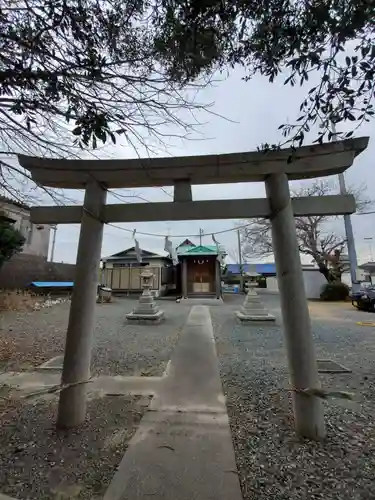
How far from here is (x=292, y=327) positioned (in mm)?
2320

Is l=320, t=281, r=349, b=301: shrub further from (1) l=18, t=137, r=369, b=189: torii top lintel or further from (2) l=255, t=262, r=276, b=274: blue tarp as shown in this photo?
(1) l=18, t=137, r=369, b=189: torii top lintel

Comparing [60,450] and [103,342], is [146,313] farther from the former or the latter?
[60,450]

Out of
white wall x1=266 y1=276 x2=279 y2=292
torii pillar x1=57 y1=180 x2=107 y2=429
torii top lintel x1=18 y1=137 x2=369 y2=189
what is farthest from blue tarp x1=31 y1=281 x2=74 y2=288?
white wall x1=266 y1=276 x2=279 y2=292

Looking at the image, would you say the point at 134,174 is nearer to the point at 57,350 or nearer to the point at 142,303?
the point at 57,350

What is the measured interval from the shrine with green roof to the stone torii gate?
509 inches

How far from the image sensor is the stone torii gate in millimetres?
2307

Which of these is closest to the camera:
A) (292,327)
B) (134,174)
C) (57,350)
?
(292,327)

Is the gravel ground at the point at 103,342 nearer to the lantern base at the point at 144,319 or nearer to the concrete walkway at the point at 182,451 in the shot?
the lantern base at the point at 144,319

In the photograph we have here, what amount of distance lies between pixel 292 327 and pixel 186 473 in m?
1.36

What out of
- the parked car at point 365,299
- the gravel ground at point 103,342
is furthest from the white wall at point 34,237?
the parked car at point 365,299

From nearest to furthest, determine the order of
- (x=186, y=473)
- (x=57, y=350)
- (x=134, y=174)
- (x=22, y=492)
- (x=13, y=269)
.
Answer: (x=22, y=492)
(x=186, y=473)
(x=134, y=174)
(x=57, y=350)
(x=13, y=269)

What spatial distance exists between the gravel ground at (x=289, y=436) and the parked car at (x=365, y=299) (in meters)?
7.27

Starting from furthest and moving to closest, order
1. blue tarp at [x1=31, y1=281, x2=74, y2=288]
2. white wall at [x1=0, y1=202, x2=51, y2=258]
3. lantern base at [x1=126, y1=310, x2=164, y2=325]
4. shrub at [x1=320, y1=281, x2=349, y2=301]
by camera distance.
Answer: shrub at [x1=320, y1=281, x2=349, y2=301], white wall at [x1=0, y1=202, x2=51, y2=258], blue tarp at [x1=31, y1=281, x2=74, y2=288], lantern base at [x1=126, y1=310, x2=164, y2=325]

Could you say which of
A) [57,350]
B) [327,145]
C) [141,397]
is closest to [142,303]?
[57,350]
